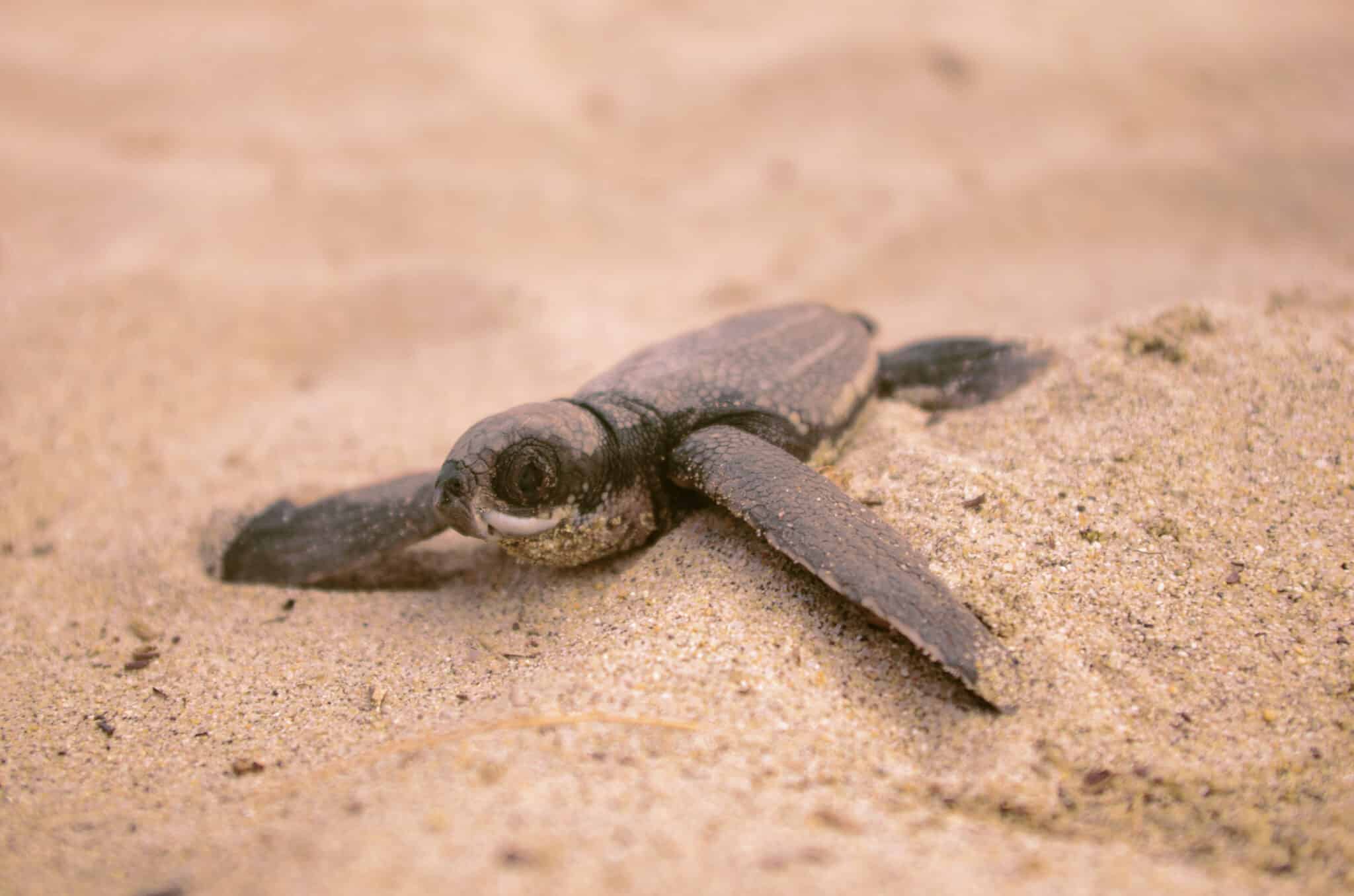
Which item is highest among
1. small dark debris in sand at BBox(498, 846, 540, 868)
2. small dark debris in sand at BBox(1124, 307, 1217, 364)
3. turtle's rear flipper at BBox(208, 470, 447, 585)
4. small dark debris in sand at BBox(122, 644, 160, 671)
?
small dark debris in sand at BBox(1124, 307, 1217, 364)

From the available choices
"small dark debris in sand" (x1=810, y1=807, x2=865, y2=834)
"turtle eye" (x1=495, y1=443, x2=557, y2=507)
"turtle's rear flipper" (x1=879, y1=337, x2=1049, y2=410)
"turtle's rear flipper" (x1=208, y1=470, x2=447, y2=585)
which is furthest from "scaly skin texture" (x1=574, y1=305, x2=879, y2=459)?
"small dark debris in sand" (x1=810, y1=807, x2=865, y2=834)

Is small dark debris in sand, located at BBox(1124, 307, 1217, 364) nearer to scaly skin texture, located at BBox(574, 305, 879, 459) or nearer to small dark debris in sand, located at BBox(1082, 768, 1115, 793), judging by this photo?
scaly skin texture, located at BBox(574, 305, 879, 459)

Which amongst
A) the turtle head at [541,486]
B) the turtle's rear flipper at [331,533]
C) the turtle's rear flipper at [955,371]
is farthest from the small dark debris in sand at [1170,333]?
the turtle's rear flipper at [331,533]

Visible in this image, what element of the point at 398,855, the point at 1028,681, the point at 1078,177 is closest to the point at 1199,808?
the point at 1028,681

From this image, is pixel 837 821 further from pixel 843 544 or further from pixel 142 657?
pixel 142 657

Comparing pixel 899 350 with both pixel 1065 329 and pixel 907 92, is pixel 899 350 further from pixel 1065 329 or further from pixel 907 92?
pixel 907 92

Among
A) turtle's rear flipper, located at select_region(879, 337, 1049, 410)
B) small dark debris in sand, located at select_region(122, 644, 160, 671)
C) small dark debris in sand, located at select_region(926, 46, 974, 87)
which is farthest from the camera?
small dark debris in sand, located at select_region(926, 46, 974, 87)
